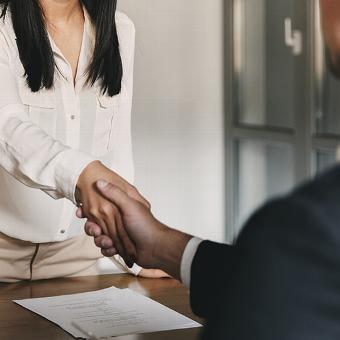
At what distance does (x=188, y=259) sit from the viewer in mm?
1613

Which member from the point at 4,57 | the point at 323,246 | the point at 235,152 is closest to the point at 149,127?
the point at 235,152

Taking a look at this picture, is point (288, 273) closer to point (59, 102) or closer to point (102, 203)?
point (102, 203)

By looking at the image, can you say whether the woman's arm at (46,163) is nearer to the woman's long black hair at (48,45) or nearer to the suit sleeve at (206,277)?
the woman's long black hair at (48,45)

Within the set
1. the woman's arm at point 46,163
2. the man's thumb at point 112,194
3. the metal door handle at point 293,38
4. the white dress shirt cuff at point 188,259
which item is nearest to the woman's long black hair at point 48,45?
the woman's arm at point 46,163

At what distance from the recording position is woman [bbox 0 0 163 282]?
2318mm

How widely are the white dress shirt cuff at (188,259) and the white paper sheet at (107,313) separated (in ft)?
0.69

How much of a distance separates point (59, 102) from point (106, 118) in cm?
15

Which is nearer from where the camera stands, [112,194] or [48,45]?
[112,194]

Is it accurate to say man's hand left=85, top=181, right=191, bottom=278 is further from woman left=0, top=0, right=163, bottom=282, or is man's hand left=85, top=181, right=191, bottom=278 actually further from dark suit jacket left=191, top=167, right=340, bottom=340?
dark suit jacket left=191, top=167, right=340, bottom=340

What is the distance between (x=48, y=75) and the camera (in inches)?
94.7

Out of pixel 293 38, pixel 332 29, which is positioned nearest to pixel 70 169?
pixel 332 29

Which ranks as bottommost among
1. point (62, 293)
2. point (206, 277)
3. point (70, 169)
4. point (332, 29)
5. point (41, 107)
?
point (62, 293)

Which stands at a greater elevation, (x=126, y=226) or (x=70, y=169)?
(x=70, y=169)

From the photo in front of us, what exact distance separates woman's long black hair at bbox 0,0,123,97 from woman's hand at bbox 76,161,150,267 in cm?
52
